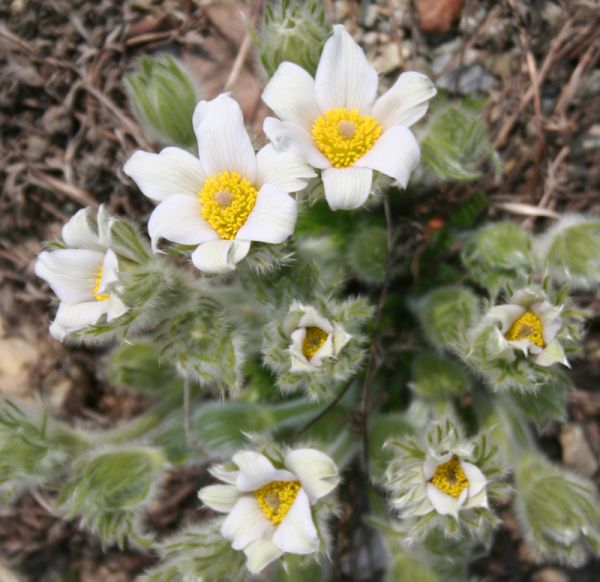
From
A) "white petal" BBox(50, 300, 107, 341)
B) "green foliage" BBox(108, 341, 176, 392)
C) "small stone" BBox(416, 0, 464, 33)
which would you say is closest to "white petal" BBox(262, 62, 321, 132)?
"white petal" BBox(50, 300, 107, 341)

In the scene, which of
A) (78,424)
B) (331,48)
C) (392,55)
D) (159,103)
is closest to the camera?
(331,48)

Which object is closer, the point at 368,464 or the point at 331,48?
the point at 331,48

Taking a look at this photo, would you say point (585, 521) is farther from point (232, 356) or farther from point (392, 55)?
point (392, 55)

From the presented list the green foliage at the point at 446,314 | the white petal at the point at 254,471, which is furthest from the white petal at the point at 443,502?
the green foliage at the point at 446,314

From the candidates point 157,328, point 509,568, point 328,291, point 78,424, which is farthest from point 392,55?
point 509,568

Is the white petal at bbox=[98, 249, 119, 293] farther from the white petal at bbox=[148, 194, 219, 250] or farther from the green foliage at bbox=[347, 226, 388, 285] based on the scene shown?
the green foliage at bbox=[347, 226, 388, 285]

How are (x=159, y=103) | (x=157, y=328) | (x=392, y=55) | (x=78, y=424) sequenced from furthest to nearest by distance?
1. (x=392, y=55)
2. (x=78, y=424)
3. (x=159, y=103)
4. (x=157, y=328)

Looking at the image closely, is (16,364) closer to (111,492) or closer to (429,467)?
(111,492)

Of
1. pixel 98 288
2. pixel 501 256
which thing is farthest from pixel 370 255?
pixel 98 288
